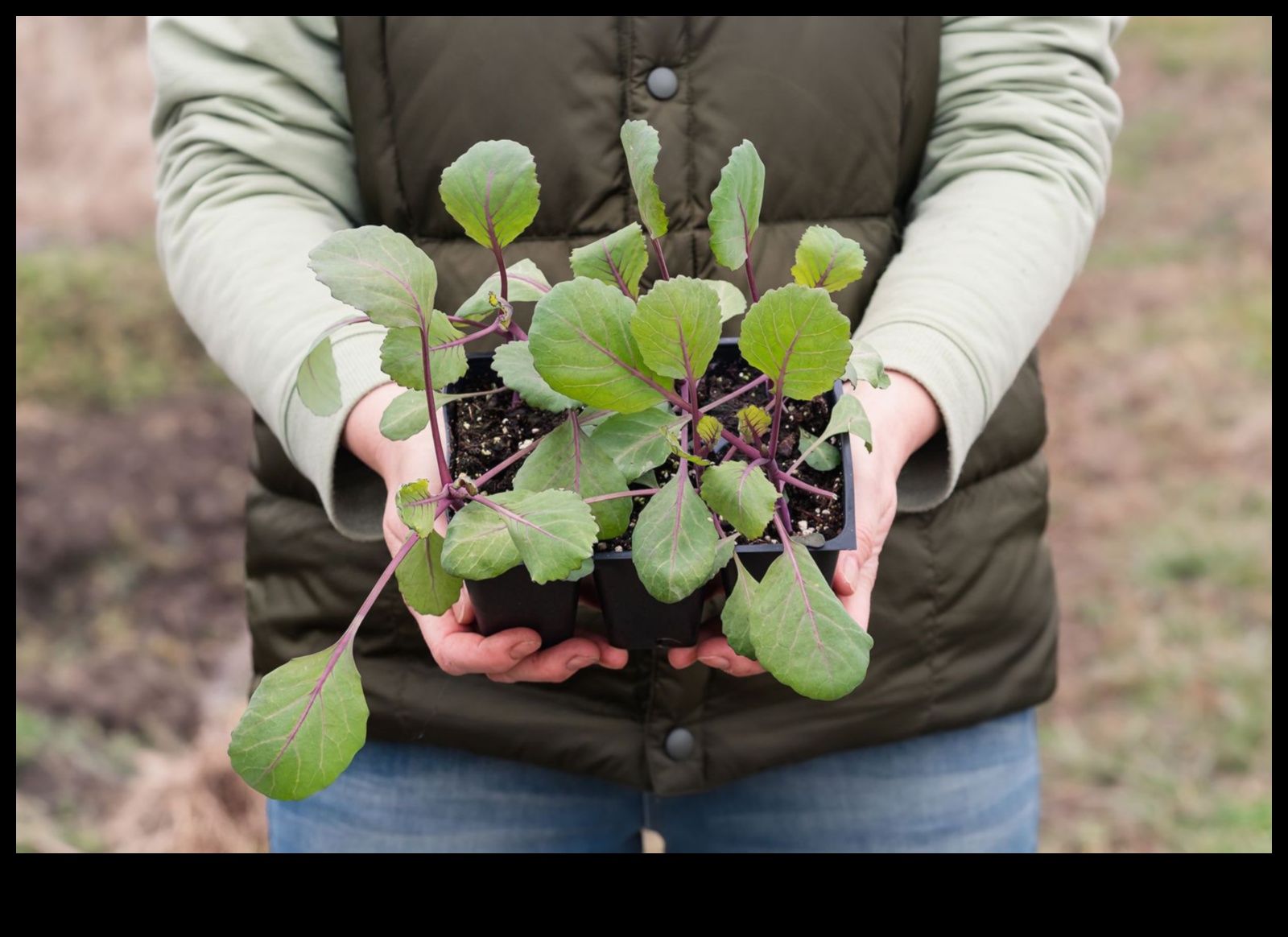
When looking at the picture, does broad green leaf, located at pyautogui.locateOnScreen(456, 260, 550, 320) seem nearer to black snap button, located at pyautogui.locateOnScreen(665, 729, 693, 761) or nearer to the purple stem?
the purple stem

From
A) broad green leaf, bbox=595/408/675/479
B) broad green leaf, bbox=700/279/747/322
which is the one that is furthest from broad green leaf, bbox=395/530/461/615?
broad green leaf, bbox=700/279/747/322

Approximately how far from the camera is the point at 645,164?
593 mm

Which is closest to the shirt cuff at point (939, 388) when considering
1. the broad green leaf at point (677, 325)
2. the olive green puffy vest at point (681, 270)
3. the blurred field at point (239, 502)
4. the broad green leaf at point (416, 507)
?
the olive green puffy vest at point (681, 270)

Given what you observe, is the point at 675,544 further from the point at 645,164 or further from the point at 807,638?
the point at 645,164

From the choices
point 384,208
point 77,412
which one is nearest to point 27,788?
point 77,412

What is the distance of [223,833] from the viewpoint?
68.1 inches

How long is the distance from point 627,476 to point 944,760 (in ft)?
1.59

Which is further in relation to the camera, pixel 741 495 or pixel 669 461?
pixel 669 461

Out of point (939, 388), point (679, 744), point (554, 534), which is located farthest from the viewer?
point (679, 744)

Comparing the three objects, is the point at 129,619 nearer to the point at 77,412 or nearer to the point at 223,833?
the point at 223,833

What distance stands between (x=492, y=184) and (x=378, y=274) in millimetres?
86

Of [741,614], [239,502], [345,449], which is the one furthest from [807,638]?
[239,502]

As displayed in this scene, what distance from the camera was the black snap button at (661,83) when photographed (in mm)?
836

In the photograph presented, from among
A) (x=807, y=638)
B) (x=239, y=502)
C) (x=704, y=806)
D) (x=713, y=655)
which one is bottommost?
(x=239, y=502)
